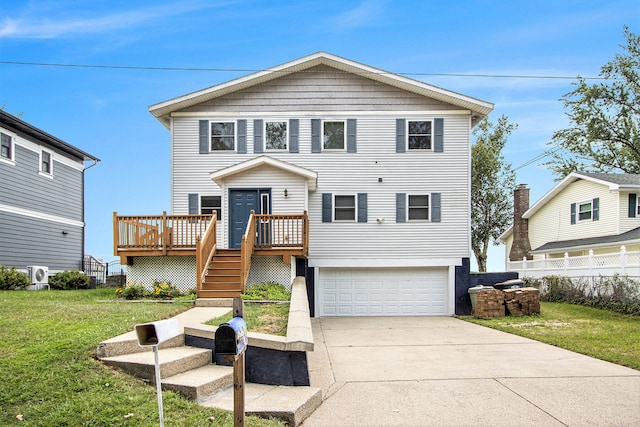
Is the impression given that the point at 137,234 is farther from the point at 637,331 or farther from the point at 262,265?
the point at 637,331

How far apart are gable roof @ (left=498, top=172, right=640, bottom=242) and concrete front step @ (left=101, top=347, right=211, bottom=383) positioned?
20.7 metres

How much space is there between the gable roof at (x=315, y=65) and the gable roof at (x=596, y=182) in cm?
832

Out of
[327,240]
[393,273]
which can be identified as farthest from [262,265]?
[393,273]

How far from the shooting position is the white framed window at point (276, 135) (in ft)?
57.1

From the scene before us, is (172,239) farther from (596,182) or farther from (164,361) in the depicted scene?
(596,182)

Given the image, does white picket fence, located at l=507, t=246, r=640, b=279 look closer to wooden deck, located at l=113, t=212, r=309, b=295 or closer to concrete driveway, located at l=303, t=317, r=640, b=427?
concrete driveway, located at l=303, t=317, r=640, b=427

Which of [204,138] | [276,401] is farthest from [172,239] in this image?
[276,401]

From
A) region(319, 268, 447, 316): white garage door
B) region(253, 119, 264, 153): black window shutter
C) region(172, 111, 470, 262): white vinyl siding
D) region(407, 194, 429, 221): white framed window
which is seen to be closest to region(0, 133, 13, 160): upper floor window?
region(172, 111, 470, 262): white vinyl siding

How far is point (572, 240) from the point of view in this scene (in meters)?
24.5

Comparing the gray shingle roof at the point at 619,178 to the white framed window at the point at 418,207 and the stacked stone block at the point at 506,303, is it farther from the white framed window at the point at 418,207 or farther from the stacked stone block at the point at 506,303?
the white framed window at the point at 418,207

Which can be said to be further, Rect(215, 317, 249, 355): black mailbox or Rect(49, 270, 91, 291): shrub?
Rect(49, 270, 91, 291): shrub

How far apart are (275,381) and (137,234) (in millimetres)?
9186

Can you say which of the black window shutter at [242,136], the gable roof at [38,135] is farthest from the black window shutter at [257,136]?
the gable roof at [38,135]

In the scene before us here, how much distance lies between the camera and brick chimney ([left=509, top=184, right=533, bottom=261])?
1103 inches
